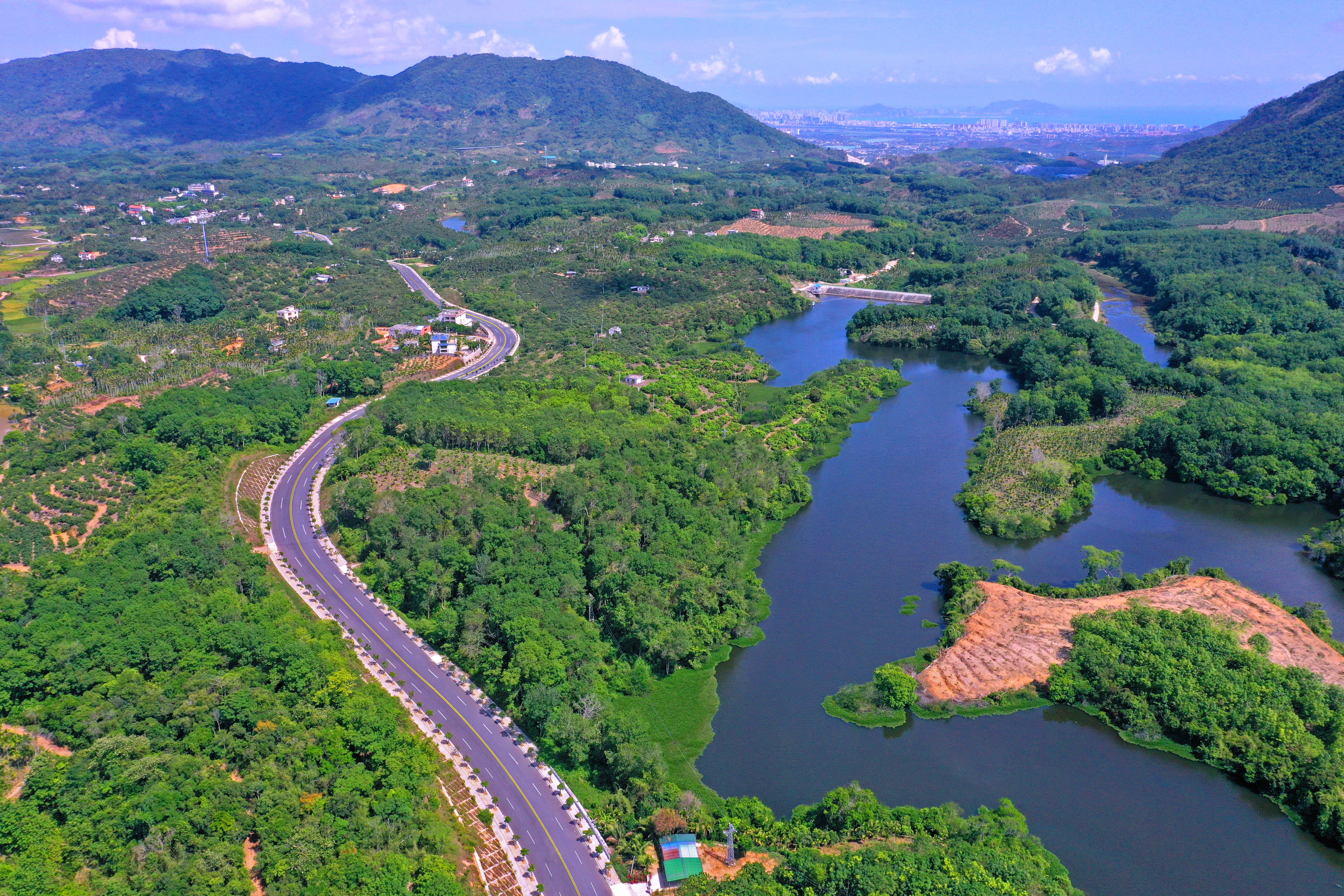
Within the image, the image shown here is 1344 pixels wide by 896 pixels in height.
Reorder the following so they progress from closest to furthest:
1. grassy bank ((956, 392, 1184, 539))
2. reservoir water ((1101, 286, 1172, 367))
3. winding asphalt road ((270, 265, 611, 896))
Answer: winding asphalt road ((270, 265, 611, 896)) → grassy bank ((956, 392, 1184, 539)) → reservoir water ((1101, 286, 1172, 367))

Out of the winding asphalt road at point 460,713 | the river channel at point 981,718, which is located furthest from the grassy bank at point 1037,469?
the winding asphalt road at point 460,713

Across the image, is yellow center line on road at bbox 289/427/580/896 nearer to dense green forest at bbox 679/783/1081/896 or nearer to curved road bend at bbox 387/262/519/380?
dense green forest at bbox 679/783/1081/896

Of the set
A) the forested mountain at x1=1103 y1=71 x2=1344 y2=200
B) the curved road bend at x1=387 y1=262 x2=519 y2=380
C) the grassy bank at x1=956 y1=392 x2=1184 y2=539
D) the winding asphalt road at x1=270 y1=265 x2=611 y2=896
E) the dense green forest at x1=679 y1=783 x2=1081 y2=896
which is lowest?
the winding asphalt road at x1=270 y1=265 x2=611 y2=896

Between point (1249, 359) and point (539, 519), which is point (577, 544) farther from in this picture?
point (1249, 359)

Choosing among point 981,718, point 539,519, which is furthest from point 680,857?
point 539,519

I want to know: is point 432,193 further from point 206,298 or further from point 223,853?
point 223,853

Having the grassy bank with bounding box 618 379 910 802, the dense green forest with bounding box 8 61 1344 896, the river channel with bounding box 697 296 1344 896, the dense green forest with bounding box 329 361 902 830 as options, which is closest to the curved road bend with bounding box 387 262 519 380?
the dense green forest with bounding box 8 61 1344 896

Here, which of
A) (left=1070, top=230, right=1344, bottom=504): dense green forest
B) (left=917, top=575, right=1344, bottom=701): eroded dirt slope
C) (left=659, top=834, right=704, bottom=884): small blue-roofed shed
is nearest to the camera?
(left=659, top=834, right=704, bottom=884): small blue-roofed shed
